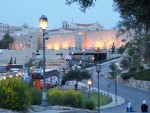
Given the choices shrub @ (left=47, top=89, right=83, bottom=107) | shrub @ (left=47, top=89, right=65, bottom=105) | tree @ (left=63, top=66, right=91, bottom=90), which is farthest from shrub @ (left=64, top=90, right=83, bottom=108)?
tree @ (left=63, top=66, right=91, bottom=90)

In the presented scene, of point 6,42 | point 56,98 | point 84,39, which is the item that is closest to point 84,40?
point 84,39

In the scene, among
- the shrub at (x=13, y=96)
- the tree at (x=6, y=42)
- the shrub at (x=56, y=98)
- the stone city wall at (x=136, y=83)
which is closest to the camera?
the shrub at (x=13, y=96)

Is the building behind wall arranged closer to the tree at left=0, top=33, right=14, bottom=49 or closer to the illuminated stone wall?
the illuminated stone wall

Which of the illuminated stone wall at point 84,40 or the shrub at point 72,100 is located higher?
the illuminated stone wall at point 84,40

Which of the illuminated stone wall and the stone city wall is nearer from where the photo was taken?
the stone city wall

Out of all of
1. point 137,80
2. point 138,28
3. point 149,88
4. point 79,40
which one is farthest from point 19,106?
point 79,40

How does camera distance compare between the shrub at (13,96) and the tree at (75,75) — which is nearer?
the shrub at (13,96)

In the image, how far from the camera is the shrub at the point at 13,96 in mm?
13953

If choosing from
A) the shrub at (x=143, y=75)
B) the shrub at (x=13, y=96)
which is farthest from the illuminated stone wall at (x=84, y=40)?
the shrub at (x=13, y=96)

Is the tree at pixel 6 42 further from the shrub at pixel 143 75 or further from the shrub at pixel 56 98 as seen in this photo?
the shrub at pixel 56 98

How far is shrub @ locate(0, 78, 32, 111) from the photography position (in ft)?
45.8

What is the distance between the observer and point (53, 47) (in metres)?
152

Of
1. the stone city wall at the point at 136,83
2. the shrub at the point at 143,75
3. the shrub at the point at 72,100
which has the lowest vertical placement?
the stone city wall at the point at 136,83

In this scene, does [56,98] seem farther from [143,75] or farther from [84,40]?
[84,40]
